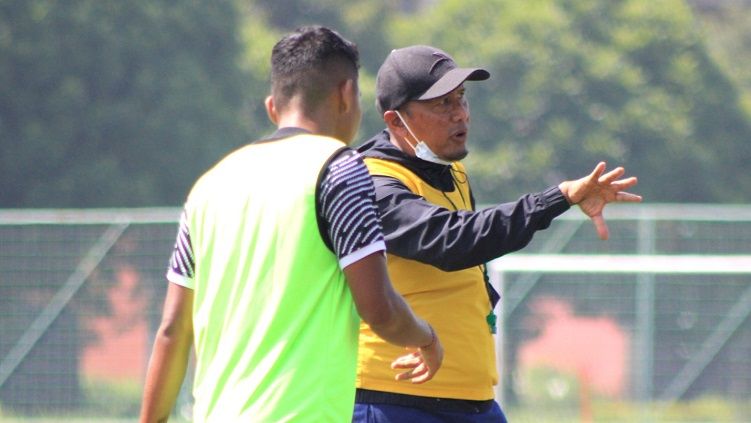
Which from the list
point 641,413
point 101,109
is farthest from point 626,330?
point 101,109

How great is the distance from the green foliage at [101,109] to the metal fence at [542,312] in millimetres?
11657

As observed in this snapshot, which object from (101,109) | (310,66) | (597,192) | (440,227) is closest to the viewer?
(310,66)

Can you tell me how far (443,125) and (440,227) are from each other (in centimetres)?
50

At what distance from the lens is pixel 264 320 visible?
3.42m

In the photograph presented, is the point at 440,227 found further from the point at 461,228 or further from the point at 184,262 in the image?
the point at 184,262

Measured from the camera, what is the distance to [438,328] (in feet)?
14.7

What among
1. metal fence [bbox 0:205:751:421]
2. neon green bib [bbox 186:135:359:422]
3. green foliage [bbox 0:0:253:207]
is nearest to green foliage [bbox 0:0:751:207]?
green foliage [bbox 0:0:253:207]

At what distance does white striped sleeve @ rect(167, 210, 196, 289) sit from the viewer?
11.9 feet

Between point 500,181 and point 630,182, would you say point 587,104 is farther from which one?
point 630,182

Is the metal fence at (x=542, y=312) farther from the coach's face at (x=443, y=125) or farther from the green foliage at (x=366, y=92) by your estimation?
the green foliage at (x=366, y=92)

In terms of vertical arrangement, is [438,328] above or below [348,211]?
below

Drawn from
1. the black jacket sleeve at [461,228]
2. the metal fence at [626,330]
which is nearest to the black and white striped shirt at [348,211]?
the black jacket sleeve at [461,228]

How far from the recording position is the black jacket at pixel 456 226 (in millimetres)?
4141

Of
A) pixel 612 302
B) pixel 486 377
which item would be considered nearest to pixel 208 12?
pixel 612 302
